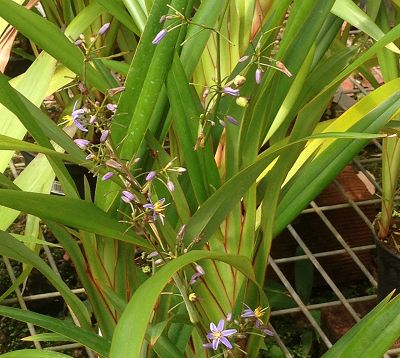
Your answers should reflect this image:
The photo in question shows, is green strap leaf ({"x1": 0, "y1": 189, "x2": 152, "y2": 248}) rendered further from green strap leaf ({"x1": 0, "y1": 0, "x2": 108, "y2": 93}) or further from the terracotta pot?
the terracotta pot

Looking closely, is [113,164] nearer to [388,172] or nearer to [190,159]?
[190,159]

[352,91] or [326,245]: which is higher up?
[352,91]

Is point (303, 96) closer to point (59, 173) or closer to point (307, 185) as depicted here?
point (307, 185)

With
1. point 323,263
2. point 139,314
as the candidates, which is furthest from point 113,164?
point 323,263

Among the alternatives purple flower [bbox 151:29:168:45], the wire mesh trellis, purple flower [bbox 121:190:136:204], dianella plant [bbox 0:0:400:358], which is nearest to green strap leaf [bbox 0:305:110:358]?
dianella plant [bbox 0:0:400:358]

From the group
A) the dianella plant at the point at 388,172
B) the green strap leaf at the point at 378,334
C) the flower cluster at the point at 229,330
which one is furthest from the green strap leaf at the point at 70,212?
the dianella plant at the point at 388,172

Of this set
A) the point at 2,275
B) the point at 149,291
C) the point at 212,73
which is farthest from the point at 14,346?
the point at 149,291
